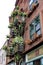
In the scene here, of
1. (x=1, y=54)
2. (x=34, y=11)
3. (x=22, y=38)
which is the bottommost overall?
(x=1, y=54)

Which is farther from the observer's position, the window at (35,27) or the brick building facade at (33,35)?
the window at (35,27)

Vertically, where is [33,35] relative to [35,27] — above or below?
below

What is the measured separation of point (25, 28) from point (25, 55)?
2.73 metres

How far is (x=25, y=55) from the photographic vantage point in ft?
63.8

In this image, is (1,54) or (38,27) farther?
(1,54)

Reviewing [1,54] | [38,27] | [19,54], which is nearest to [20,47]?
[19,54]

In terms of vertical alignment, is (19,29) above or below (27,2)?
below

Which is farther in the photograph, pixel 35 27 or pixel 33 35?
pixel 35 27

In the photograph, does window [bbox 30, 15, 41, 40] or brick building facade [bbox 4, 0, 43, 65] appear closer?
brick building facade [bbox 4, 0, 43, 65]

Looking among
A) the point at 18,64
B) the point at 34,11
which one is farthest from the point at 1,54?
the point at 34,11

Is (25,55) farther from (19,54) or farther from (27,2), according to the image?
(27,2)

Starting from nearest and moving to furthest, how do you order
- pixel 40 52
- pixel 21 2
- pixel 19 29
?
pixel 40 52
pixel 19 29
pixel 21 2

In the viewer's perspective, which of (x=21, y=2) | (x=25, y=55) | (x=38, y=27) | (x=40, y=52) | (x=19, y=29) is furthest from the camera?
(x=21, y=2)

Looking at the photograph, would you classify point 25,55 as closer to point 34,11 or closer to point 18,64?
point 18,64
